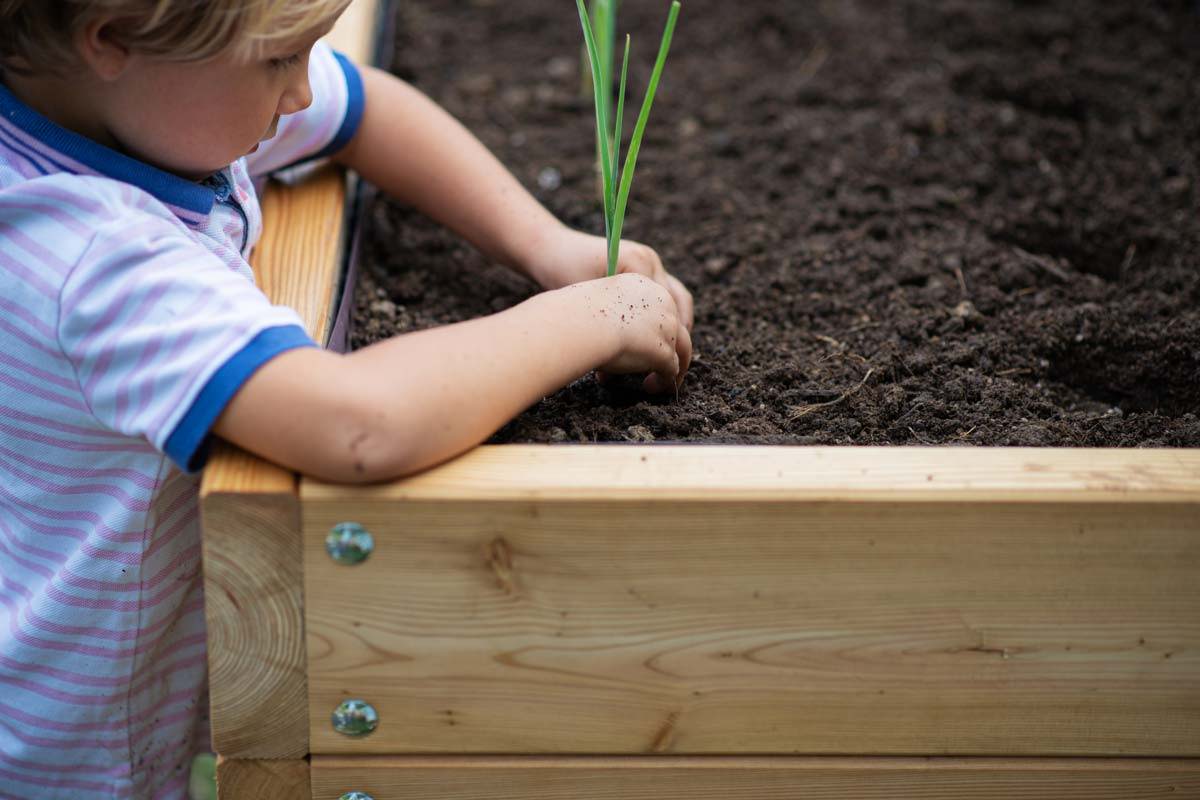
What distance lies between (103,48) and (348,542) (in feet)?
1.43

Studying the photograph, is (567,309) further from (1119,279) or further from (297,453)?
(1119,279)

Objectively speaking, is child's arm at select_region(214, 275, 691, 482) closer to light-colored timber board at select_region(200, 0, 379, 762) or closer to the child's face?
light-colored timber board at select_region(200, 0, 379, 762)

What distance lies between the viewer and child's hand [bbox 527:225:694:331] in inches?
52.4

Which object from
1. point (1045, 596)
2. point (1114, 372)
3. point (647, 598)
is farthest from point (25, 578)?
point (1114, 372)

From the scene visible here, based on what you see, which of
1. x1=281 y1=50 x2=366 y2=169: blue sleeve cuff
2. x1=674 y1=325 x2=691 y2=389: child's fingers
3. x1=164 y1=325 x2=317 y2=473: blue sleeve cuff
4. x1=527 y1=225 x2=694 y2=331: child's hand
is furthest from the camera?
x1=281 y1=50 x2=366 y2=169: blue sleeve cuff

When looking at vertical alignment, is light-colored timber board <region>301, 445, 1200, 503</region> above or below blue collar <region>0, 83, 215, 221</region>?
below

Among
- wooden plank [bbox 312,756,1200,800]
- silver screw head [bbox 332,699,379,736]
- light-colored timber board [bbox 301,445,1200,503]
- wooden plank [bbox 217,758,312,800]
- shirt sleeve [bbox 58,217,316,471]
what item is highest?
shirt sleeve [bbox 58,217,316,471]

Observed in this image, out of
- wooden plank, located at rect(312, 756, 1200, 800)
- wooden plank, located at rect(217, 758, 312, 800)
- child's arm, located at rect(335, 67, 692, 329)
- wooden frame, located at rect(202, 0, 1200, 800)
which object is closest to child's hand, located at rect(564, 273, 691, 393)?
wooden frame, located at rect(202, 0, 1200, 800)

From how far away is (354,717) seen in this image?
3.58 ft

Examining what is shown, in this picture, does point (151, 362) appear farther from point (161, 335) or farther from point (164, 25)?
point (164, 25)

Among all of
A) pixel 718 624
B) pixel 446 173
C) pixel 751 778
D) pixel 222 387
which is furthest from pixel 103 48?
pixel 751 778

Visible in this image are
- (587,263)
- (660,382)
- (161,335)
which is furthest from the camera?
(587,263)

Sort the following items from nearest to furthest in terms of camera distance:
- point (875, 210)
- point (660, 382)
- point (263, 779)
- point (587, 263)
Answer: point (263, 779)
point (660, 382)
point (587, 263)
point (875, 210)

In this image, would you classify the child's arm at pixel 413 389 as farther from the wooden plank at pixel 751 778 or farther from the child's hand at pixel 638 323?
the wooden plank at pixel 751 778
